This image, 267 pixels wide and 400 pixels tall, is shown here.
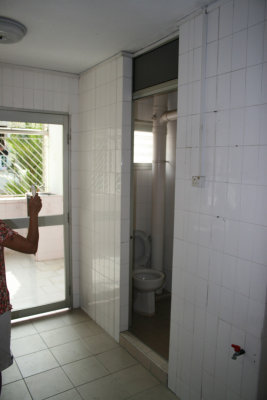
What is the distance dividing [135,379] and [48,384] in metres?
0.62

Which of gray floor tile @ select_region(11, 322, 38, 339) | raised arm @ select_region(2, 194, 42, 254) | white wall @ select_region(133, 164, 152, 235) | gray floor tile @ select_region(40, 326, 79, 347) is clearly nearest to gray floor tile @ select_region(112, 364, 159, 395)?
gray floor tile @ select_region(40, 326, 79, 347)

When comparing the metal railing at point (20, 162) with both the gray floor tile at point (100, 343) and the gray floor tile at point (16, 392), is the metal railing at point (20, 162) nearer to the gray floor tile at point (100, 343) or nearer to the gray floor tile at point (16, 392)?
the gray floor tile at point (100, 343)

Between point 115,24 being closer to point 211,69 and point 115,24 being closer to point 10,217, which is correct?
point 211,69

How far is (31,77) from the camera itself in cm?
307

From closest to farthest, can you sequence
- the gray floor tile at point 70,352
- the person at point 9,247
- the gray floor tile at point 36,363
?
the person at point 9,247
the gray floor tile at point 36,363
the gray floor tile at point 70,352

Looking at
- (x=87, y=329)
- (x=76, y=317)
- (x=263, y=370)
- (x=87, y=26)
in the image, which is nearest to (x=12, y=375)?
(x=87, y=329)

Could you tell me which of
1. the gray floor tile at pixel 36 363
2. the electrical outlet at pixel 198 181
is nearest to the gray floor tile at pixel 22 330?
the gray floor tile at pixel 36 363

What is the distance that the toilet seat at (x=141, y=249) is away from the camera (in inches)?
143

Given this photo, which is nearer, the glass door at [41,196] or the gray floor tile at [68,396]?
the gray floor tile at [68,396]

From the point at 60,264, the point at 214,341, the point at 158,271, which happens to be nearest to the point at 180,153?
the point at 214,341

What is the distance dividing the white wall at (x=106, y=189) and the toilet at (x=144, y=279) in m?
0.41

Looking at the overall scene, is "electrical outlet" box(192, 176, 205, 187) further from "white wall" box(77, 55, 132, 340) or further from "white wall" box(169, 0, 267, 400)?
"white wall" box(77, 55, 132, 340)

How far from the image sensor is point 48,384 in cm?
230

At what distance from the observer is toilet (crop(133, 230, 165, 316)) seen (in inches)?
126
